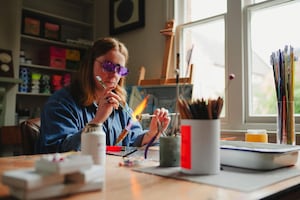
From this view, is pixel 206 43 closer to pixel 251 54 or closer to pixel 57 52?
pixel 251 54

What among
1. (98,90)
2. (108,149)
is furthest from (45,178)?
(98,90)

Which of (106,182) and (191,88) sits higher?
(191,88)

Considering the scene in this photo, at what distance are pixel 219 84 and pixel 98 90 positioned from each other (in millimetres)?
1196

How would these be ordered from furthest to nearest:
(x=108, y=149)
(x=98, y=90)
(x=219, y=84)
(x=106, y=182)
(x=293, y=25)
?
(x=219, y=84)
(x=293, y=25)
(x=98, y=90)
(x=108, y=149)
(x=106, y=182)

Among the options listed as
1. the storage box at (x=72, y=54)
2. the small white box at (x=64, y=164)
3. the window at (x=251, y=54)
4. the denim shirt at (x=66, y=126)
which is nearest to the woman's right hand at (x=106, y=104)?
the denim shirt at (x=66, y=126)

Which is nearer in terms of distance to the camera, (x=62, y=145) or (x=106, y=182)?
(x=106, y=182)

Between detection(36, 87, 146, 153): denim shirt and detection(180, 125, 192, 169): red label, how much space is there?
0.54 m

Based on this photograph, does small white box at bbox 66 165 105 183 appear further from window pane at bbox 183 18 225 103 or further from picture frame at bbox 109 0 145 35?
picture frame at bbox 109 0 145 35

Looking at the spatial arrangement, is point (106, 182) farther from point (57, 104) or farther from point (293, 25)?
point (293, 25)

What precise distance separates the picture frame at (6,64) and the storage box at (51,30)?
449 millimetres

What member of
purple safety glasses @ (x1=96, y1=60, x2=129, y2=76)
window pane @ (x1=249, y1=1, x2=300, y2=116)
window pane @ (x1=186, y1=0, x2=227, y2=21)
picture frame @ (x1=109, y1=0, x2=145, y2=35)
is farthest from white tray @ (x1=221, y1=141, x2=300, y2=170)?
picture frame @ (x1=109, y1=0, x2=145, y2=35)

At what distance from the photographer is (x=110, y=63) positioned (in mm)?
1608

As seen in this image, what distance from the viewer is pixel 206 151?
76 centimetres

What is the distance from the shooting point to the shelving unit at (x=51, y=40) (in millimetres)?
3070
